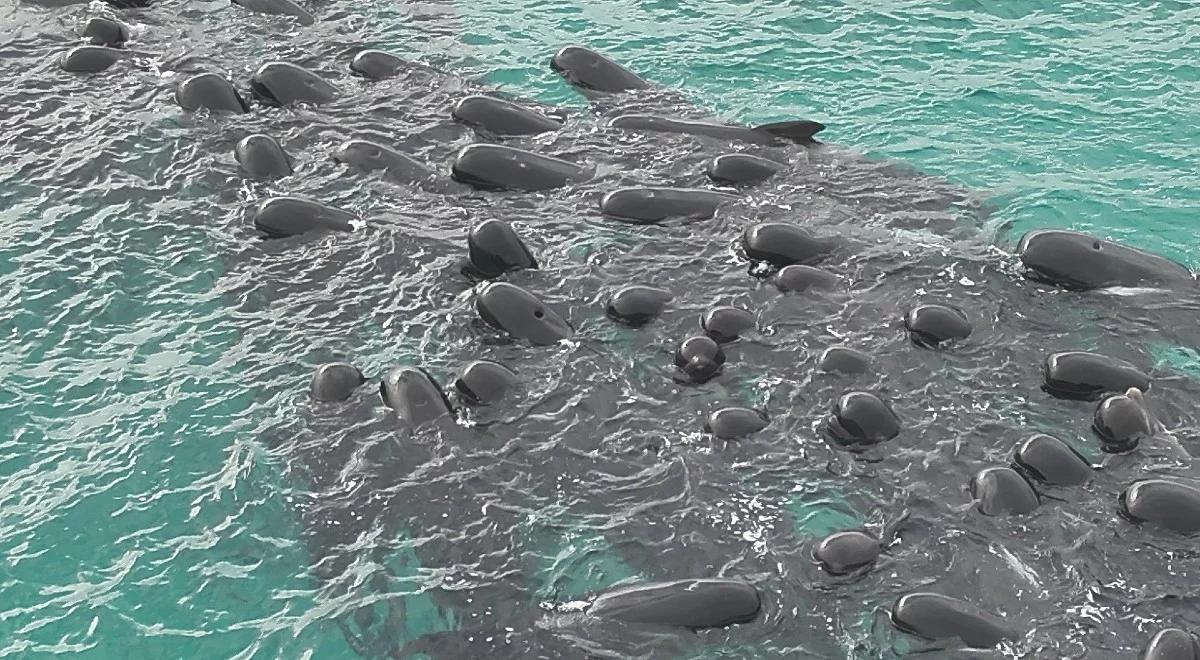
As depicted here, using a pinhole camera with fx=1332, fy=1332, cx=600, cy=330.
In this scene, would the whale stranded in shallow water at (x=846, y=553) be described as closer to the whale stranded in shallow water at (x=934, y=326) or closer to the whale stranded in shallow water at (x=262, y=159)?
the whale stranded in shallow water at (x=934, y=326)

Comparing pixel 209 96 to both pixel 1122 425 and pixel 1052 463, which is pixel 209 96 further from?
pixel 1122 425

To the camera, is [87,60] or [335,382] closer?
[335,382]

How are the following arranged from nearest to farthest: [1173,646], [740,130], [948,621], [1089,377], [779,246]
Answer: [1173,646], [948,621], [1089,377], [779,246], [740,130]

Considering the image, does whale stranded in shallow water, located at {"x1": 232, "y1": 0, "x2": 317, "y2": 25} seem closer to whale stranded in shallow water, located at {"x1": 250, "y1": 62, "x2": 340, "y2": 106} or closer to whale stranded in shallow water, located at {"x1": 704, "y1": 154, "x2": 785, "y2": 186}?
whale stranded in shallow water, located at {"x1": 250, "y1": 62, "x2": 340, "y2": 106}

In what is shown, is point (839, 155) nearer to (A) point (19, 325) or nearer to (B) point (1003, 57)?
(B) point (1003, 57)

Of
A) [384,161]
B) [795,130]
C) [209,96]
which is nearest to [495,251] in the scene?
[384,161]

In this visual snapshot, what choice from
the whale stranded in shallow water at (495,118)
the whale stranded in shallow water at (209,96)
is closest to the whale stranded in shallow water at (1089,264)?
the whale stranded in shallow water at (495,118)

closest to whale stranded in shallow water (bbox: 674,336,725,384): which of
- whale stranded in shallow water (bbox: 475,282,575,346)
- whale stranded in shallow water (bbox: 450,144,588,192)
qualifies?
whale stranded in shallow water (bbox: 475,282,575,346)
